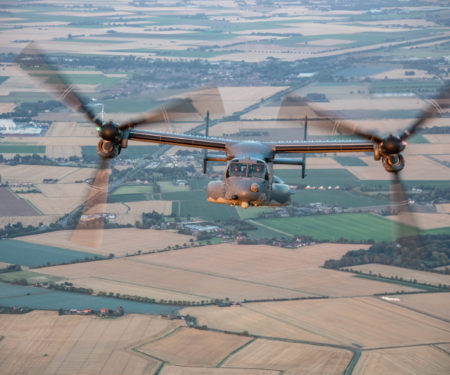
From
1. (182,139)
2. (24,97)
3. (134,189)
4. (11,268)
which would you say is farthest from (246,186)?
(24,97)

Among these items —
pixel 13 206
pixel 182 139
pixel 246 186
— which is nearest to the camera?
pixel 246 186

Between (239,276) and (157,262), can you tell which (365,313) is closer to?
(239,276)

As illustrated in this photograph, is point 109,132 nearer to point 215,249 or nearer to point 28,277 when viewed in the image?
point 28,277

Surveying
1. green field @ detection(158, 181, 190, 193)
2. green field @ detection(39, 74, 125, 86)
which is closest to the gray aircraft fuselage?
green field @ detection(158, 181, 190, 193)

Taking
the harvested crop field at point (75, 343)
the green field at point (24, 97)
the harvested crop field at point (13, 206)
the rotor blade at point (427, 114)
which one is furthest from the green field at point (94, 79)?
the rotor blade at point (427, 114)

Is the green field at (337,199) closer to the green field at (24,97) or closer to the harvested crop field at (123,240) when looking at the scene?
the harvested crop field at (123,240)

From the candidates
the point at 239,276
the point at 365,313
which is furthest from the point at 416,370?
the point at 239,276
